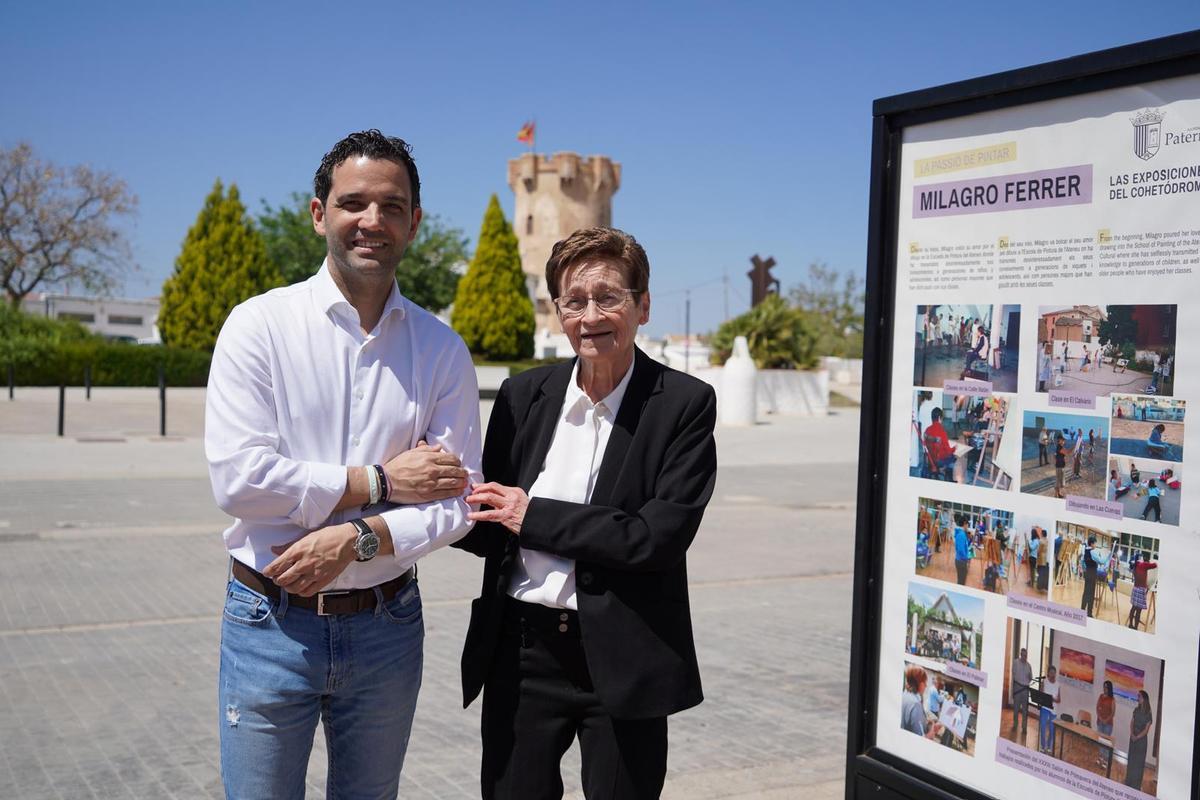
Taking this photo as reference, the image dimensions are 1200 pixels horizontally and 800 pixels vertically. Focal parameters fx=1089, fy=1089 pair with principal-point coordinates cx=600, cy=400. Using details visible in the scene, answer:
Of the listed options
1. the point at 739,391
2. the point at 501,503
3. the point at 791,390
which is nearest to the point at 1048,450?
the point at 501,503

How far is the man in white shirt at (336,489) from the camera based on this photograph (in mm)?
2422

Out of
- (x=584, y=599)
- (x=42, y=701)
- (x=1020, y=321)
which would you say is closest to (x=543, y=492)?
(x=584, y=599)

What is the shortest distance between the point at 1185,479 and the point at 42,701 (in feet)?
16.8

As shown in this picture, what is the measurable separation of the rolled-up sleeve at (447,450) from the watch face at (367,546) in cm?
4

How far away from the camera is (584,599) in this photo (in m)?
2.64

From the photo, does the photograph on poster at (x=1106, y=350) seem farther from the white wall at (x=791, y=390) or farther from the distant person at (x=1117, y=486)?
the white wall at (x=791, y=390)

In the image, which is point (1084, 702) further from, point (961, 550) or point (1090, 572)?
point (961, 550)

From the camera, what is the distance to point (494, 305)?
44.3m

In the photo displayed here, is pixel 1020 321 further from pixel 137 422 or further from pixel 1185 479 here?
pixel 137 422

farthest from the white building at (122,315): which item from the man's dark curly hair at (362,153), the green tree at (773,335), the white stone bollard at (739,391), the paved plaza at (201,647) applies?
the man's dark curly hair at (362,153)

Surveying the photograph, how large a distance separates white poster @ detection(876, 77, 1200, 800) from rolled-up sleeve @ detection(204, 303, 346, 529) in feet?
5.45

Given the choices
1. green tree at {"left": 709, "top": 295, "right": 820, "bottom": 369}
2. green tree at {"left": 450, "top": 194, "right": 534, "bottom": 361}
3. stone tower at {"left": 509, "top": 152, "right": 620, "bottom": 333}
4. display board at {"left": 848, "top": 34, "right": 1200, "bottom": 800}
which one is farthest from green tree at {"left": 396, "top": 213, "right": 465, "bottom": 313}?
display board at {"left": 848, "top": 34, "right": 1200, "bottom": 800}

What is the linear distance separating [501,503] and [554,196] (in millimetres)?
73979

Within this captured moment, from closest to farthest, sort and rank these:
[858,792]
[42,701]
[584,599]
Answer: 1. [584,599]
2. [858,792]
3. [42,701]
